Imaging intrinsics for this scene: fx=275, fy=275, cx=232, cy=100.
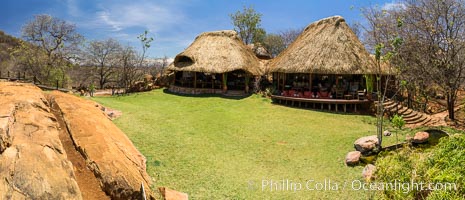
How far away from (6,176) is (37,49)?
84.6ft

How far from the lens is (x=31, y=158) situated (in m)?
3.74

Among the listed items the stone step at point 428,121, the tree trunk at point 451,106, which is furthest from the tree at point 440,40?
the stone step at point 428,121

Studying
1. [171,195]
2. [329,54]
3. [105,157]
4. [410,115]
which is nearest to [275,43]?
[329,54]

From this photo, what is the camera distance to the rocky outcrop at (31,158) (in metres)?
3.24

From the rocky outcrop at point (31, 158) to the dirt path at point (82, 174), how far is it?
36 centimetres

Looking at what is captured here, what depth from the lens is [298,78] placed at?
70.7 ft

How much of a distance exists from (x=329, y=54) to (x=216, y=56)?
29.2 feet

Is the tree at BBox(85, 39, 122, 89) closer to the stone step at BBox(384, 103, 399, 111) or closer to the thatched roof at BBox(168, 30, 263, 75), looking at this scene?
the thatched roof at BBox(168, 30, 263, 75)

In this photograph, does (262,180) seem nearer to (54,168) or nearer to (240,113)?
(54,168)

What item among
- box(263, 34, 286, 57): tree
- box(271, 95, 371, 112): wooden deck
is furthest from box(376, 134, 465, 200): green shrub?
box(263, 34, 286, 57): tree

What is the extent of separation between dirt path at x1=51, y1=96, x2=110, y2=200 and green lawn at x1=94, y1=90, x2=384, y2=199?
7.33 feet

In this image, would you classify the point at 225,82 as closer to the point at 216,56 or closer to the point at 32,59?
the point at 216,56

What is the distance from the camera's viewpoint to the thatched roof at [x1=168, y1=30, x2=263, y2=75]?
21.3 m

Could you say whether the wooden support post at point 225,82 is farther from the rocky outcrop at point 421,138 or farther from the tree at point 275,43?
the tree at point 275,43
